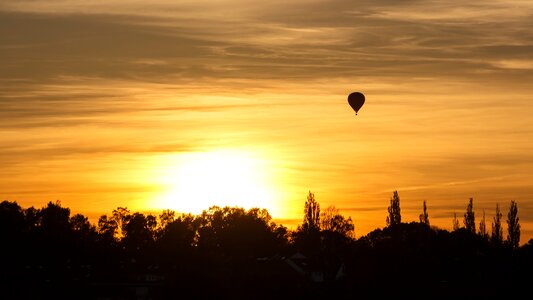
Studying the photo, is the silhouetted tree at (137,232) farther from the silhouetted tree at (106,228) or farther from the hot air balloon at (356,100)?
the hot air balloon at (356,100)

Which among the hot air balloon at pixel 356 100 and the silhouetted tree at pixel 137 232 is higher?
the silhouetted tree at pixel 137 232

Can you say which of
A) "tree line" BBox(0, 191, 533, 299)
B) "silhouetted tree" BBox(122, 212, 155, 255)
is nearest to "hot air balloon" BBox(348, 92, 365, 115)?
"tree line" BBox(0, 191, 533, 299)

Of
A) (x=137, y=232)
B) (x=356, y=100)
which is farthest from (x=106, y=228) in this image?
(x=356, y=100)

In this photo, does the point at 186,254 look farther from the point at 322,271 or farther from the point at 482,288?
the point at 482,288

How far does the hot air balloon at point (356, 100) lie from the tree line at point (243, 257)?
1198cm

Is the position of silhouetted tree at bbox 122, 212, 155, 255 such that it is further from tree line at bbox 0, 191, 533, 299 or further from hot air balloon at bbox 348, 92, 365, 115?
hot air balloon at bbox 348, 92, 365, 115

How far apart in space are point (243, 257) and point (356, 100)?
56.2 metres

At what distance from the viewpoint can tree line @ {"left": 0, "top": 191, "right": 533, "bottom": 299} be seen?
98.1 meters

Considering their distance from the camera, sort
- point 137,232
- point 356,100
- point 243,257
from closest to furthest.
Result: point 356,100
point 243,257
point 137,232

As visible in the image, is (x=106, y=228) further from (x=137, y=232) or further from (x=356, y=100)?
(x=356, y=100)

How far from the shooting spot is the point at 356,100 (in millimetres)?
96188

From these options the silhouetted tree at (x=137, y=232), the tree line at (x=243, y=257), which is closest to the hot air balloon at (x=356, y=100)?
the tree line at (x=243, y=257)

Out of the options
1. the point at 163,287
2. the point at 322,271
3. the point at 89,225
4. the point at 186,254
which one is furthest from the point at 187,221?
the point at 163,287

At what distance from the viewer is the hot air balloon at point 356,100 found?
95.1 meters
